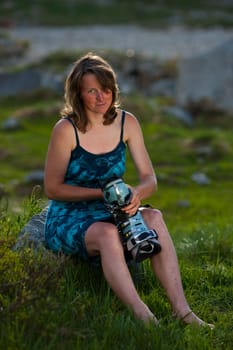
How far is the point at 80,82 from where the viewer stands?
555cm

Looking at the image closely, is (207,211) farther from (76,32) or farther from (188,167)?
(76,32)

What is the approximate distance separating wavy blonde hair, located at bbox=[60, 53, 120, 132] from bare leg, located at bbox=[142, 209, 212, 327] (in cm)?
76

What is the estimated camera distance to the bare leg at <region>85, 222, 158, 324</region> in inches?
196

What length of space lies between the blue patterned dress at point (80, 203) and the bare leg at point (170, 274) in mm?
304

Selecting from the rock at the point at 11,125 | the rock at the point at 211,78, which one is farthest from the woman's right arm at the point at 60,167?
the rock at the point at 211,78

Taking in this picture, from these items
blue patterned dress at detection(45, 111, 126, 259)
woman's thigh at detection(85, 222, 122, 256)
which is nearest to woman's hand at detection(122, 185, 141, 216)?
woman's thigh at detection(85, 222, 122, 256)

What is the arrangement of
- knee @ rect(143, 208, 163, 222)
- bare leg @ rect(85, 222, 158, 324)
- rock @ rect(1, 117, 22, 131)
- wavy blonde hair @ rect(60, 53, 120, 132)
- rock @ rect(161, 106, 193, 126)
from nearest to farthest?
1. bare leg @ rect(85, 222, 158, 324)
2. knee @ rect(143, 208, 163, 222)
3. wavy blonde hair @ rect(60, 53, 120, 132)
4. rock @ rect(1, 117, 22, 131)
5. rock @ rect(161, 106, 193, 126)

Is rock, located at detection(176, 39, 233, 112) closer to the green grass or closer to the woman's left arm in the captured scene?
the green grass

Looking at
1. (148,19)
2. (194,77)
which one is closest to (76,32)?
(148,19)

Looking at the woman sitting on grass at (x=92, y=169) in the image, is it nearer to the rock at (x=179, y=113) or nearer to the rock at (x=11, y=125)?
the rock at (x=11, y=125)

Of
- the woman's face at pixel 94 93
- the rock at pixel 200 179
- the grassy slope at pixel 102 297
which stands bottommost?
the rock at pixel 200 179

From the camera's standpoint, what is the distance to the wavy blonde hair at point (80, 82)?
18.1ft

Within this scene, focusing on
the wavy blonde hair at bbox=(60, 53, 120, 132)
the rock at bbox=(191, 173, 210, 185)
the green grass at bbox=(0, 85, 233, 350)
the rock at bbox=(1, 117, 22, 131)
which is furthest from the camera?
the rock at bbox=(1, 117, 22, 131)

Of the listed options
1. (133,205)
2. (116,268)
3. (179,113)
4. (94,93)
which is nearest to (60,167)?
(94,93)
